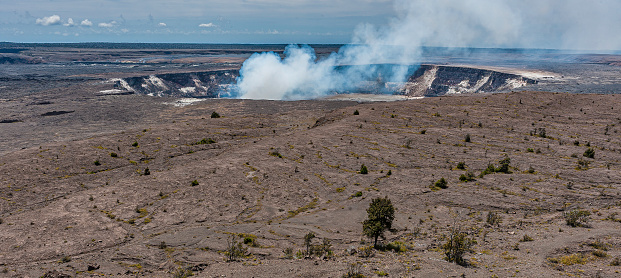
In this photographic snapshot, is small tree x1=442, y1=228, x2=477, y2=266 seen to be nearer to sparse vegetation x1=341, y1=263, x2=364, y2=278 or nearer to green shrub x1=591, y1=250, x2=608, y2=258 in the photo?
sparse vegetation x1=341, y1=263, x2=364, y2=278

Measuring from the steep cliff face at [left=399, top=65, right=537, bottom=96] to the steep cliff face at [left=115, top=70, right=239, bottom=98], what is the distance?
269ft

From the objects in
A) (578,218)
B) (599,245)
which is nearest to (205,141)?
(578,218)

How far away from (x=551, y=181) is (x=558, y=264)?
20.3m

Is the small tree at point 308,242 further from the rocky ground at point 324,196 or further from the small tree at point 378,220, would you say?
the small tree at point 378,220

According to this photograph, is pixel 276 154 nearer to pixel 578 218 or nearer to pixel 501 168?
pixel 501 168

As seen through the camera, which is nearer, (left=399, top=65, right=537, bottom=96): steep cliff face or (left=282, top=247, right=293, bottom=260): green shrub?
(left=282, top=247, right=293, bottom=260): green shrub

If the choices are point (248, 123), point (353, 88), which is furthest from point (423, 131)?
point (353, 88)

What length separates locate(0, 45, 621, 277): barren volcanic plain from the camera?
26.4 metres

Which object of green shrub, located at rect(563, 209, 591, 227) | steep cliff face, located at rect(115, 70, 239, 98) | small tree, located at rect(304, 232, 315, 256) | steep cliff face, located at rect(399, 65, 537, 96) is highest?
steep cliff face, located at rect(399, 65, 537, 96)

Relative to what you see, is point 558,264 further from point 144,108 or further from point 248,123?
point 144,108

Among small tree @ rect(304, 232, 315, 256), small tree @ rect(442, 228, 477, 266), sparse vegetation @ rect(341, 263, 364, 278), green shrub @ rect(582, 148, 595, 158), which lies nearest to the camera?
sparse vegetation @ rect(341, 263, 364, 278)

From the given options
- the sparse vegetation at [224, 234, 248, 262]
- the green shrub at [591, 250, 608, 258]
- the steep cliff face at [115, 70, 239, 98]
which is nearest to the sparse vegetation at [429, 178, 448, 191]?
the green shrub at [591, 250, 608, 258]

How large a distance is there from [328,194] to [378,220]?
37.5 ft

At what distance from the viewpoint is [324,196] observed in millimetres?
40812
